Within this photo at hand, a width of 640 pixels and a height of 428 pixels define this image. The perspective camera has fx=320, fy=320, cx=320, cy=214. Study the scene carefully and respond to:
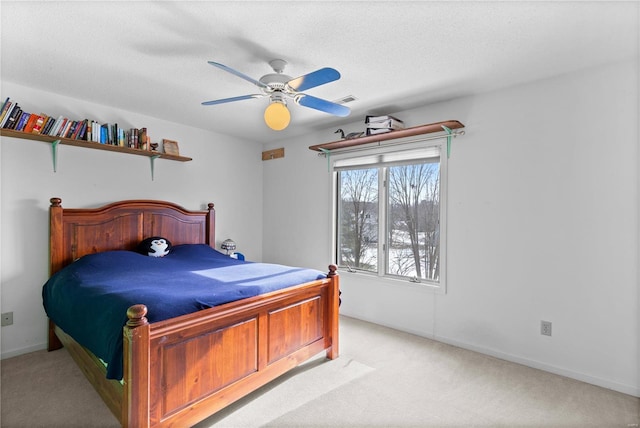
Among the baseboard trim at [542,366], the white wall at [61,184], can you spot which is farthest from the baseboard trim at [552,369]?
the white wall at [61,184]

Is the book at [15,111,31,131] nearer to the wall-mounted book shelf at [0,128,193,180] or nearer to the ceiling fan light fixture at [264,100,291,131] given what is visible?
the wall-mounted book shelf at [0,128,193,180]

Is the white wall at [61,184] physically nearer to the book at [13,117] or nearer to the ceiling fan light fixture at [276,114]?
the book at [13,117]

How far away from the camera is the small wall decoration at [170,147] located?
12.1 ft

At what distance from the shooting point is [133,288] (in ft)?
6.84

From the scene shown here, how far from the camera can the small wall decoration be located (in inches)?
145

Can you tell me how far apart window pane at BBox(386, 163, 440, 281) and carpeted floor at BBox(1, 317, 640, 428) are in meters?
0.93

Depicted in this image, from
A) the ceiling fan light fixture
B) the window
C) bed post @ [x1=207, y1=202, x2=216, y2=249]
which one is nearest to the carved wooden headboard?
bed post @ [x1=207, y1=202, x2=216, y2=249]

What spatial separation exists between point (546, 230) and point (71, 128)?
166 inches

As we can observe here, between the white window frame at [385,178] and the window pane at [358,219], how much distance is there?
68 mm

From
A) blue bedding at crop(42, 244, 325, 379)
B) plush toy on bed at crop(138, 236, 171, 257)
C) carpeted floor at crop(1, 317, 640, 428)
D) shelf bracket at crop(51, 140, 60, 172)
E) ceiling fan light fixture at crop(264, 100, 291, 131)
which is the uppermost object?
ceiling fan light fixture at crop(264, 100, 291, 131)

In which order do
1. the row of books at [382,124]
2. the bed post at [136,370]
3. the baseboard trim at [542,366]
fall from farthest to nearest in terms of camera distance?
the row of books at [382,124], the baseboard trim at [542,366], the bed post at [136,370]

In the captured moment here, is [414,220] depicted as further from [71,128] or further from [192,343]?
[71,128]

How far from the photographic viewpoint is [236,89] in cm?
280

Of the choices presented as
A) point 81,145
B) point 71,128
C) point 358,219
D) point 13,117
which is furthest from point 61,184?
point 358,219
